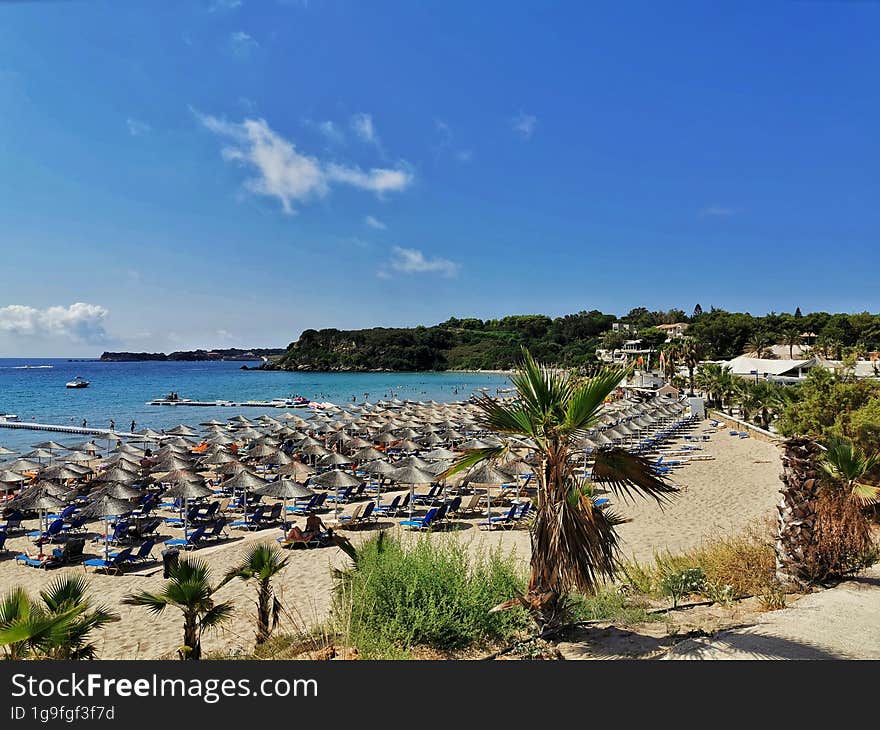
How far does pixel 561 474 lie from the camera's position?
5.08 metres

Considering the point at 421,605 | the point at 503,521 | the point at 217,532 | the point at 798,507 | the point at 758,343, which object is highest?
the point at 758,343

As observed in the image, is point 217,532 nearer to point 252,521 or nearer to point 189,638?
point 252,521

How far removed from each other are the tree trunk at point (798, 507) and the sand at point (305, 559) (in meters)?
1.99

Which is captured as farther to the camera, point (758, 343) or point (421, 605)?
point (758, 343)

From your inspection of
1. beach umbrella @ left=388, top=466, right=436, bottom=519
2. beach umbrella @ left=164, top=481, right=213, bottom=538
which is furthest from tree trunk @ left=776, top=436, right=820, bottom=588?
beach umbrella @ left=164, top=481, right=213, bottom=538

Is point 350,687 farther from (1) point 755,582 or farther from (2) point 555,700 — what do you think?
(1) point 755,582

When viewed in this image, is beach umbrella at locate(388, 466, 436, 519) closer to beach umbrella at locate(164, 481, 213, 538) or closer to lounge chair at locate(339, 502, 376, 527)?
lounge chair at locate(339, 502, 376, 527)

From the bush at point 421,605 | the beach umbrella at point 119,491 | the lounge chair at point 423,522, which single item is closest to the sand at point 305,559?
the lounge chair at point 423,522

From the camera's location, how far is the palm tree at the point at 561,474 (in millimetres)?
4875

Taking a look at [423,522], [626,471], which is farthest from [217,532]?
[626,471]

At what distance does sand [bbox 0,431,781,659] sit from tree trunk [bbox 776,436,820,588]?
6.54 feet

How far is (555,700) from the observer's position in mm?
3355

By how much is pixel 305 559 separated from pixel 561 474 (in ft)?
26.4

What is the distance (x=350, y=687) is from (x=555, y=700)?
1.25 metres
